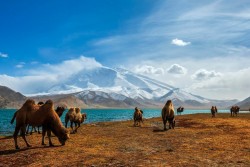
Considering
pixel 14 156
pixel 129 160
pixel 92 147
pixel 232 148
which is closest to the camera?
pixel 129 160

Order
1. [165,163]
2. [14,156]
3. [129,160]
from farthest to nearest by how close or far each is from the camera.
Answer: [14,156] → [129,160] → [165,163]

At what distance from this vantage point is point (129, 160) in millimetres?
15570

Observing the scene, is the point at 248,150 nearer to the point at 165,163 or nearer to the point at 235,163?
the point at 235,163

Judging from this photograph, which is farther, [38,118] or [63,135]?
[63,135]

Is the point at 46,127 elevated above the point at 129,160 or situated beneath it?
elevated above

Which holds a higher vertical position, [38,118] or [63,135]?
[38,118]

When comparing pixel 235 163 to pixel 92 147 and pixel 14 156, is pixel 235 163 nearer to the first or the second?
pixel 92 147

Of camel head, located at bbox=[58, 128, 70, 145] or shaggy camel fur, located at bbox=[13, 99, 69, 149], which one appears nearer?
shaggy camel fur, located at bbox=[13, 99, 69, 149]

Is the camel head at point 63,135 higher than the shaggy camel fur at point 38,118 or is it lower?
lower

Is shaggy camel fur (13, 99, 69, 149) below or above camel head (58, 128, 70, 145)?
above

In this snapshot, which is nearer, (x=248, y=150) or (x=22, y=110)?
(x=248, y=150)

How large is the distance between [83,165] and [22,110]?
797 cm

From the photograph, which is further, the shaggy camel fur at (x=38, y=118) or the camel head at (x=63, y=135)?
the camel head at (x=63, y=135)

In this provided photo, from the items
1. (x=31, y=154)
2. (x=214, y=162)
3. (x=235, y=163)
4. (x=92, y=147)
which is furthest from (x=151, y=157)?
(x=31, y=154)
